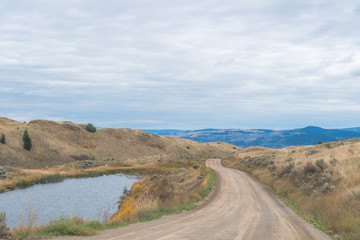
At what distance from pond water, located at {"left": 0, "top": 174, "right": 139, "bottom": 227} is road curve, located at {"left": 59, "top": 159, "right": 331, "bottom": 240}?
8.56 m

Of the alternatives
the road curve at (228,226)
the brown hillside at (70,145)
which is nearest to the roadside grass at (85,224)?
the road curve at (228,226)

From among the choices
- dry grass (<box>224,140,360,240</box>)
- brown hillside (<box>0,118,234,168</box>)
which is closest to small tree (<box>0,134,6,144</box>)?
brown hillside (<box>0,118,234,168</box>)

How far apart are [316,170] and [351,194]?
9014mm

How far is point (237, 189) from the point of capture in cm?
2930

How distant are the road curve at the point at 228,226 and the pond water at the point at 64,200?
8564mm

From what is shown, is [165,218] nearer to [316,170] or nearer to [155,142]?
[316,170]

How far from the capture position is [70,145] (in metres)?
81.7

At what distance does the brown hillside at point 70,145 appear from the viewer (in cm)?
6381

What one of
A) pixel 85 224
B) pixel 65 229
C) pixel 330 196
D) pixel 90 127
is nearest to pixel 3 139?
pixel 90 127

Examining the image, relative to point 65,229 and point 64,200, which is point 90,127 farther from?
point 65,229

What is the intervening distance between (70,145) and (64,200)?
54.2 m

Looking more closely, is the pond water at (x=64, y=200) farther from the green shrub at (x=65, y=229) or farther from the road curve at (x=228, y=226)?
the green shrub at (x=65, y=229)

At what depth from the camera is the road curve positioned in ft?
38.8

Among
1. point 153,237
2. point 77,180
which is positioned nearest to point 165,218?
point 153,237
